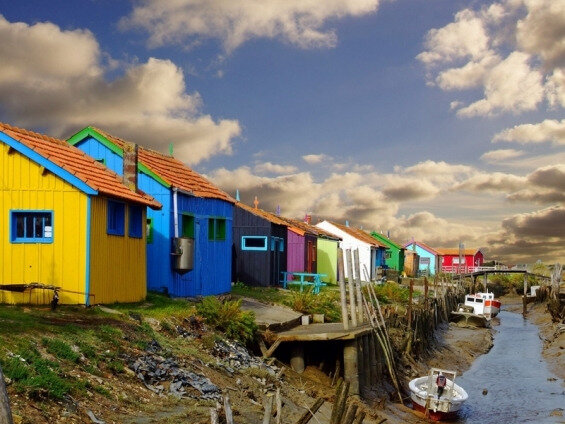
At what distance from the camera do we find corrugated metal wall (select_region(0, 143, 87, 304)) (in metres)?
19.0

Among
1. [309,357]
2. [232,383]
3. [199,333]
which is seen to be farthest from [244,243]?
[232,383]

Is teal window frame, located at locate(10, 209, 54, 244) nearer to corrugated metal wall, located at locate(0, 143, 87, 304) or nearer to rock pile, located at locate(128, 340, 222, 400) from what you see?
corrugated metal wall, located at locate(0, 143, 87, 304)

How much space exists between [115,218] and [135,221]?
1.29 meters

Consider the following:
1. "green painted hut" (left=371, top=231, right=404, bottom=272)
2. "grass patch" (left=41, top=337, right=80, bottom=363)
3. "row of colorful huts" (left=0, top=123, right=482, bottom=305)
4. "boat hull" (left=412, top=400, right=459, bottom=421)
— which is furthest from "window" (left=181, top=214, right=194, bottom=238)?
"green painted hut" (left=371, top=231, right=404, bottom=272)

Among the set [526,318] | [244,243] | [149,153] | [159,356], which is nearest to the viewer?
[159,356]

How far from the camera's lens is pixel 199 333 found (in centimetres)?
1870

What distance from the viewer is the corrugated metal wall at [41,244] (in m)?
19.0

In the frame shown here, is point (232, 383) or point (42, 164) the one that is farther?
point (42, 164)

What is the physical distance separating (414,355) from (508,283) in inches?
2909

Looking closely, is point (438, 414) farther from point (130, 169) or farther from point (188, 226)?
point (130, 169)

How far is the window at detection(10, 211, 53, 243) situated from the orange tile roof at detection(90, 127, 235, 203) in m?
6.10

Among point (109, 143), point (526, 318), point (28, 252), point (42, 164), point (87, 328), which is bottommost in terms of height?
point (526, 318)

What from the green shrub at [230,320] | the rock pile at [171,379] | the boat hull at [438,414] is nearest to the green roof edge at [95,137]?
the green shrub at [230,320]

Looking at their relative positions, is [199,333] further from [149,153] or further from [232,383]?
[149,153]
